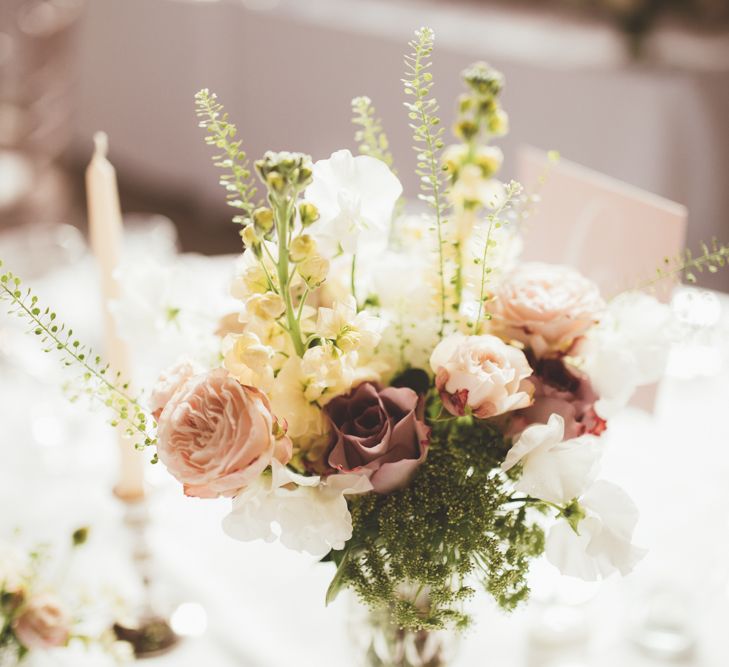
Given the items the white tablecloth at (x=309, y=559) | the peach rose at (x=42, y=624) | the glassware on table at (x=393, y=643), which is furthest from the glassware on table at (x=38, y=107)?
the glassware on table at (x=393, y=643)

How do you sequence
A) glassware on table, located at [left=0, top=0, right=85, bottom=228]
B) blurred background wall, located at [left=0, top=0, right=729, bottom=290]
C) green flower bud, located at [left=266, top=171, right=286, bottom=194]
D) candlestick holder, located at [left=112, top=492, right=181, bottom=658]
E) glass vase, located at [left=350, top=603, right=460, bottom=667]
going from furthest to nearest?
1. glassware on table, located at [left=0, top=0, right=85, bottom=228]
2. blurred background wall, located at [left=0, top=0, right=729, bottom=290]
3. candlestick holder, located at [left=112, top=492, right=181, bottom=658]
4. glass vase, located at [left=350, top=603, right=460, bottom=667]
5. green flower bud, located at [left=266, top=171, right=286, bottom=194]

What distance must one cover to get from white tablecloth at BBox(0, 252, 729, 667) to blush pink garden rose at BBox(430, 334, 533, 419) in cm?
25

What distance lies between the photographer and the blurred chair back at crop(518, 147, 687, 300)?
2.86ft

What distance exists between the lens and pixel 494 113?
72cm

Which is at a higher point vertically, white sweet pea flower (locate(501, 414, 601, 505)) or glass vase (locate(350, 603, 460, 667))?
white sweet pea flower (locate(501, 414, 601, 505))

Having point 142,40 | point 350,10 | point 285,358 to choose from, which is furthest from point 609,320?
point 142,40

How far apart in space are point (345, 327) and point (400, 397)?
0.07m

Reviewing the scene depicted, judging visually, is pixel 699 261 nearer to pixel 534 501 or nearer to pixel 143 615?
pixel 534 501

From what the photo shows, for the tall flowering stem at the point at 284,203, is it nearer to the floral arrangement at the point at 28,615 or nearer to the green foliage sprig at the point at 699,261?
the green foliage sprig at the point at 699,261

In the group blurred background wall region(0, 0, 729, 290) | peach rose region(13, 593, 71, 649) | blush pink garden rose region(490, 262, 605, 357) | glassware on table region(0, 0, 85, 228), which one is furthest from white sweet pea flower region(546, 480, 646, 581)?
glassware on table region(0, 0, 85, 228)

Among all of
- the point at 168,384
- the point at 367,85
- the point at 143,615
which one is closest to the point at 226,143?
the point at 168,384

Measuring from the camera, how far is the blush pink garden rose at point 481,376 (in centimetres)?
61

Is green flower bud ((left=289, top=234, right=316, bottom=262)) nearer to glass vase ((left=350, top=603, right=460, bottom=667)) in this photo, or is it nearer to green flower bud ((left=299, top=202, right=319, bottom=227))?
green flower bud ((left=299, top=202, right=319, bottom=227))

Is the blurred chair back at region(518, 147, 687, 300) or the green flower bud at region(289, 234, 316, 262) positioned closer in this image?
the green flower bud at region(289, 234, 316, 262)
